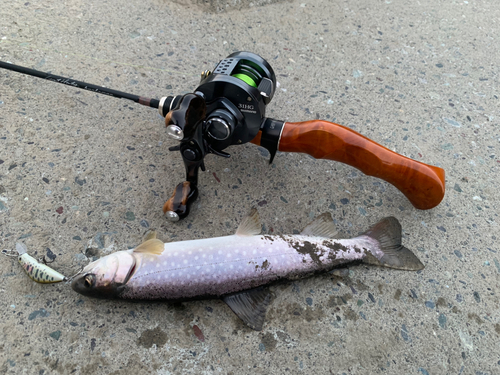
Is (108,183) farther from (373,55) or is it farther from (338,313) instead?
(373,55)

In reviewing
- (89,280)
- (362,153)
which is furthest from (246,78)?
(89,280)

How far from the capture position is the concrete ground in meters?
2.06

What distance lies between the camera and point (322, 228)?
2.41m

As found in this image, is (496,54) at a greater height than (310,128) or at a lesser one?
greater

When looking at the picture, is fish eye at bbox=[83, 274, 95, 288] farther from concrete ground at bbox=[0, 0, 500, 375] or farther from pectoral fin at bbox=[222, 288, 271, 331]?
pectoral fin at bbox=[222, 288, 271, 331]

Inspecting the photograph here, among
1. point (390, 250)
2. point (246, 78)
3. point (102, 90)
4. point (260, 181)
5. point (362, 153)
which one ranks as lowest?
point (260, 181)

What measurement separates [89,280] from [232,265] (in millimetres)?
817

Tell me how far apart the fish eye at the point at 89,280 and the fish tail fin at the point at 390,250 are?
1.66 metres

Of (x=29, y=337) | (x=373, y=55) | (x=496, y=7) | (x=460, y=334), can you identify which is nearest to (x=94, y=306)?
(x=29, y=337)

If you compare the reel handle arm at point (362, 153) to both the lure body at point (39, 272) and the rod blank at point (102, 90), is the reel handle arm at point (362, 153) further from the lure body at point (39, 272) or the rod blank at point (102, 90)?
the lure body at point (39, 272)

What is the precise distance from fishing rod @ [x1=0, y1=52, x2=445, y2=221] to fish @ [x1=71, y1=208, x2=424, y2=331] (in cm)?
32

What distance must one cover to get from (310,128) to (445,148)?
1.47m

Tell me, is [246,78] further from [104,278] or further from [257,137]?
[104,278]

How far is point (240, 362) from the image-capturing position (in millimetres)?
2018
